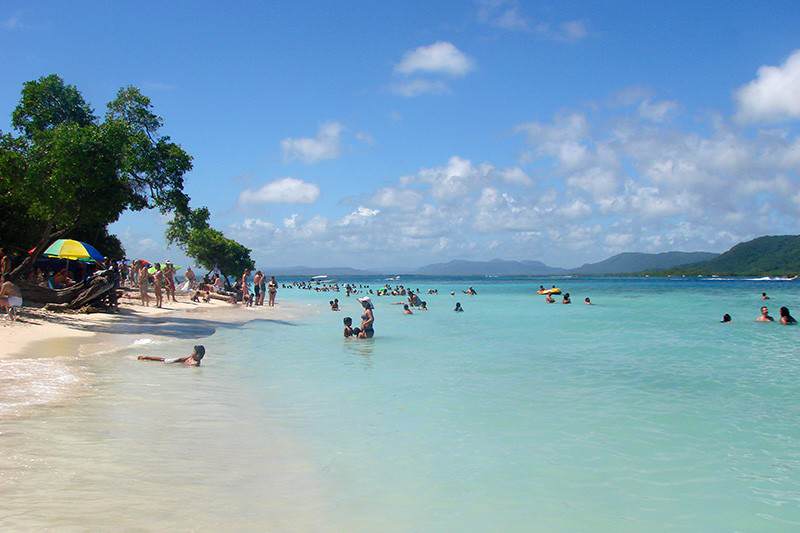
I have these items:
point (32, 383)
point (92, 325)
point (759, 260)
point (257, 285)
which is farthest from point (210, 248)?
point (759, 260)

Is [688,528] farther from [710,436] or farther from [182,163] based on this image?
[182,163]

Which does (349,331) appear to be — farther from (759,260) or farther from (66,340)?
(759,260)

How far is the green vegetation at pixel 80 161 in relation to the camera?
15.6 meters

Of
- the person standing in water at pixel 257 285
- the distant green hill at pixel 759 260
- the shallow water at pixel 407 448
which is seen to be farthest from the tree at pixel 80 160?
the distant green hill at pixel 759 260

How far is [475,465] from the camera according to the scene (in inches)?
247

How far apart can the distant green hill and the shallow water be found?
152 m

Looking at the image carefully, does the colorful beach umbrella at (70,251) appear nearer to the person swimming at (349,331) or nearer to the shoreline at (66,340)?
the shoreline at (66,340)

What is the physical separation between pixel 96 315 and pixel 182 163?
5621 millimetres

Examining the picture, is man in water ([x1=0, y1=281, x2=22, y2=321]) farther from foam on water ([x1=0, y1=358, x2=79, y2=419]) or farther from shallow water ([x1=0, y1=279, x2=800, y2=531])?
foam on water ([x1=0, y1=358, x2=79, y2=419])

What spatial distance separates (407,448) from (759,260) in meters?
190

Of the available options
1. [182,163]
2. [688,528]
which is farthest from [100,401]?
[182,163]

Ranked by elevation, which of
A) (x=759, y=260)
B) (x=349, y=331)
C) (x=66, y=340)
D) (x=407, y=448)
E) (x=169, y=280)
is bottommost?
(x=407, y=448)

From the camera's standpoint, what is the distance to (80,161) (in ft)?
50.4

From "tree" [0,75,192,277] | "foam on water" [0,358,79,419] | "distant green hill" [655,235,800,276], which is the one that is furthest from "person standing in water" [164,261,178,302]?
"distant green hill" [655,235,800,276]
